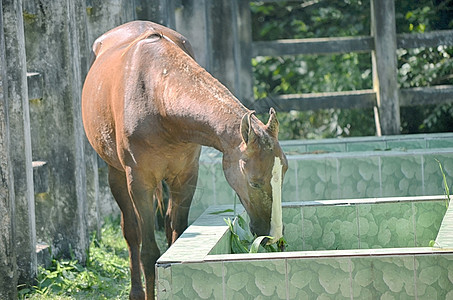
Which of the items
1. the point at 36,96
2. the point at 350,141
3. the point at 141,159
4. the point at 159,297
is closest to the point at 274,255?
the point at 159,297

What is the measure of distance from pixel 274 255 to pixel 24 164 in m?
2.34

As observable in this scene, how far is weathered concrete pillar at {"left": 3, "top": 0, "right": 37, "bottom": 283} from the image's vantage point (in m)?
5.23

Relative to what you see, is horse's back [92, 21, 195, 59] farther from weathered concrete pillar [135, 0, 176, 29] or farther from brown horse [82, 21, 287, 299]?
weathered concrete pillar [135, 0, 176, 29]

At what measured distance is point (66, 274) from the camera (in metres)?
5.73

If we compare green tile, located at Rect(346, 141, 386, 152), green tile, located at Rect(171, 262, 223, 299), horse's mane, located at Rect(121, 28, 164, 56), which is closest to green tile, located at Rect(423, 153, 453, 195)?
green tile, located at Rect(346, 141, 386, 152)

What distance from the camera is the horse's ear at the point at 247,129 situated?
4.13 metres

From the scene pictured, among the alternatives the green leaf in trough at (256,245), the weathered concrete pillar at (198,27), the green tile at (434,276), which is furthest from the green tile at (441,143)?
the green tile at (434,276)

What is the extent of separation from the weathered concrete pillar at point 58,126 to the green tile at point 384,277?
3087mm

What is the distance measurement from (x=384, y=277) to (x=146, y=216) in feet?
6.28

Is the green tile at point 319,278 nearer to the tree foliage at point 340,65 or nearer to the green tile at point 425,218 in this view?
the green tile at point 425,218

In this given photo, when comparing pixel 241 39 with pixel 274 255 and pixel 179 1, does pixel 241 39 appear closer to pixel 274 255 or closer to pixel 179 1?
pixel 179 1

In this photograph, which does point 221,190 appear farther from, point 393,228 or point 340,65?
point 340,65

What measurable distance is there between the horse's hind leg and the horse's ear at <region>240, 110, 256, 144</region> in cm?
155

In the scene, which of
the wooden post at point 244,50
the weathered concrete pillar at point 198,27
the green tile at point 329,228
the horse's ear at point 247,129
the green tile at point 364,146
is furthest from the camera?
the wooden post at point 244,50
